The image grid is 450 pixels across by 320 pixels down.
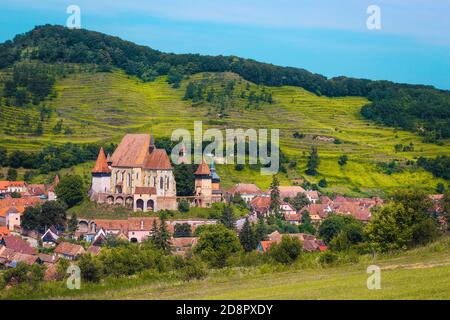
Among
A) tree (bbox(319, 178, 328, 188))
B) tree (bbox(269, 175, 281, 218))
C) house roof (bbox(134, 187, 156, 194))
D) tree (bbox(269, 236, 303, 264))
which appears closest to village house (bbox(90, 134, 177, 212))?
house roof (bbox(134, 187, 156, 194))

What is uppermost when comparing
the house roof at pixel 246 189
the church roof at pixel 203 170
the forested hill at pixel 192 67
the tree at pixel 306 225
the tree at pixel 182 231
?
the forested hill at pixel 192 67

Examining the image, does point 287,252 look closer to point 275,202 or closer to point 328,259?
point 328,259

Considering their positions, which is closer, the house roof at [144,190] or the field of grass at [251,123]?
the house roof at [144,190]

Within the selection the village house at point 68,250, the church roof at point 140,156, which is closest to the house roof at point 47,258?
the village house at point 68,250

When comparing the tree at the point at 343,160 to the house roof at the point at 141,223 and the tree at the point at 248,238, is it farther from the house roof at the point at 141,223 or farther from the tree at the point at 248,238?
the house roof at the point at 141,223

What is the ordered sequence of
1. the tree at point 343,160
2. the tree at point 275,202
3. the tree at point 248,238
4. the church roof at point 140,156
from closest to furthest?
1. the tree at point 248,238
2. the church roof at point 140,156
3. the tree at point 275,202
4. the tree at point 343,160
